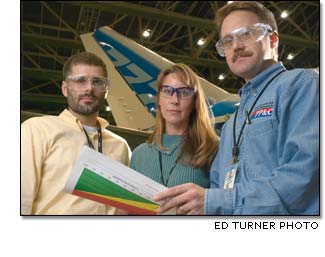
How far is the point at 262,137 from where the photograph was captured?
4.06ft

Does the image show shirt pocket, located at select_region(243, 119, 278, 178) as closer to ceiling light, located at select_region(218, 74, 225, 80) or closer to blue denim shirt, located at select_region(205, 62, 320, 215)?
blue denim shirt, located at select_region(205, 62, 320, 215)

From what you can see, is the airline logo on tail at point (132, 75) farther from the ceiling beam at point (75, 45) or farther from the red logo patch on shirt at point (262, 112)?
the red logo patch on shirt at point (262, 112)

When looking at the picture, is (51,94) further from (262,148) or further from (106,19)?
(262,148)

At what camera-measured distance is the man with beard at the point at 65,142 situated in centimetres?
148

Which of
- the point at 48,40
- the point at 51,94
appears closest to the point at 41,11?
the point at 48,40

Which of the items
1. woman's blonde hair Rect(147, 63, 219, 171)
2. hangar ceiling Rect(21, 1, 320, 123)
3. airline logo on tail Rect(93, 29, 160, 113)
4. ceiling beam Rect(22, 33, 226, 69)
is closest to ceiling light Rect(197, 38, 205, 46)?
hangar ceiling Rect(21, 1, 320, 123)

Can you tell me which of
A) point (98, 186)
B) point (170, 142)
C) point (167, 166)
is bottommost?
point (98, 186)

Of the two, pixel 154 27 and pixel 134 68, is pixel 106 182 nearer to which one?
pixel 134 68

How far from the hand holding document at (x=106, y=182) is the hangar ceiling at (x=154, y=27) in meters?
5.21

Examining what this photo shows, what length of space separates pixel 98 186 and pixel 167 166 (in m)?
0.40

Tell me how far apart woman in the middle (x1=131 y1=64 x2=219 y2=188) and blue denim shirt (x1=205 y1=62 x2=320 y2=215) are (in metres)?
0.30

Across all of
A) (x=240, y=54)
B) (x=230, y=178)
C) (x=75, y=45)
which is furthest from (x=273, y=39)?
(x=75, y=45)

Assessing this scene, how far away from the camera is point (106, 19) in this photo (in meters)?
8.79
